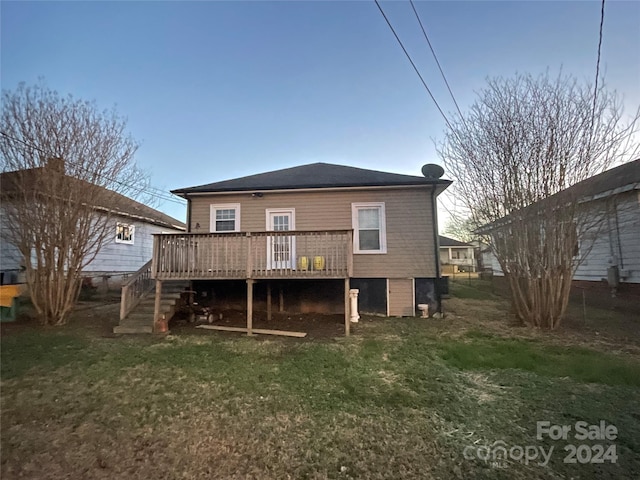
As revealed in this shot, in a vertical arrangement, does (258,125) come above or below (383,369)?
above

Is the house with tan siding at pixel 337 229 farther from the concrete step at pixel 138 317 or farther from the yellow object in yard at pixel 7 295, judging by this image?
the yellow object in yard at pixel 7 295

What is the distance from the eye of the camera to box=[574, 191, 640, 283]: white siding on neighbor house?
9961 mm

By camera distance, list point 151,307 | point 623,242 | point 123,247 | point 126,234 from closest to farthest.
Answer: point 151,307 < point 623,242 < point 123,247 < point 126,234

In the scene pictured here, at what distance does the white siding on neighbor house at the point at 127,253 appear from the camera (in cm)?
1321

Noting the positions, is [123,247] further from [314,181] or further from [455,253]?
[455,253]

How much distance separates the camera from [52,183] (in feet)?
26.5

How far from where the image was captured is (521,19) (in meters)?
7.50

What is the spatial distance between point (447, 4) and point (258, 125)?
7.44 metres

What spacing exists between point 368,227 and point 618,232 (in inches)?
318

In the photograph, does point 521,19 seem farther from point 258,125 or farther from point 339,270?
point 258,125

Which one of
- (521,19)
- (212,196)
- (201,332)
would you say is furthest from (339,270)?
(521,19)

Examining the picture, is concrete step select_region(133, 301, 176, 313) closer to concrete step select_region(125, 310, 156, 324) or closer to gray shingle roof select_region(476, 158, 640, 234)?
concrete step select_region(125, 310, 156, 324)

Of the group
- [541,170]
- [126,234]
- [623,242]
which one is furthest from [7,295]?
[623,242]

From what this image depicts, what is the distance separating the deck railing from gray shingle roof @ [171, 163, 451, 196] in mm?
2244
